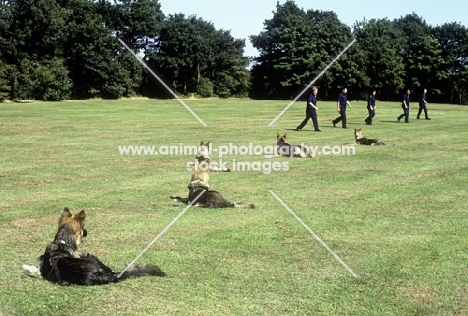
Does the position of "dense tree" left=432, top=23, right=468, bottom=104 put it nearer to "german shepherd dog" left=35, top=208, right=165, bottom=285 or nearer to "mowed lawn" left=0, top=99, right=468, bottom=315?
"mowed lawn" left=0, top=99, right=468, bottom=315

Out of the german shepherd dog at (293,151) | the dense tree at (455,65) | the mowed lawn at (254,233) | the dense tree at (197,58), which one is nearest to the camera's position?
the mowed lawn at (254,233)

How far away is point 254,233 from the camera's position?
959 centimetres

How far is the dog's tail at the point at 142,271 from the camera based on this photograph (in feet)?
23.5

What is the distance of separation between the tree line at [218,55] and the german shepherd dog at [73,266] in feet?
210

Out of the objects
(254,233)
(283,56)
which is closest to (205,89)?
(283,56)

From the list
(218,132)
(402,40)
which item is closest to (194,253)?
(218,132)

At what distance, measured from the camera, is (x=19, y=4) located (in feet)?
218

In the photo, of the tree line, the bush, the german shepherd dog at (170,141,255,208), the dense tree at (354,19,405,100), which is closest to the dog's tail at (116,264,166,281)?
the german shepherd dog at (170,141,255,208)

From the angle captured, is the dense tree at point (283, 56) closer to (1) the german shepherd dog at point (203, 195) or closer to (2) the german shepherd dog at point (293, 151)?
(2) the german shepherd dog at point (293, 151)

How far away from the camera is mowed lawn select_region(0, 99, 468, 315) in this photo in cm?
658

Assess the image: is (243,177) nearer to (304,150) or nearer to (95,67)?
(304,150)

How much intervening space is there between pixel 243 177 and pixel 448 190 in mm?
5666

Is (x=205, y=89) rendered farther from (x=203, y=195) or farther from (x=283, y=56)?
(x=203, y=195)

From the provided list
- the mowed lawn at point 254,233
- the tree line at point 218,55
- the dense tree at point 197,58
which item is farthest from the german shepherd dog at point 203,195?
the dense tree at point 197,58
